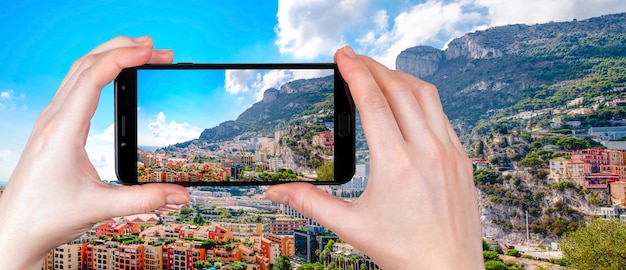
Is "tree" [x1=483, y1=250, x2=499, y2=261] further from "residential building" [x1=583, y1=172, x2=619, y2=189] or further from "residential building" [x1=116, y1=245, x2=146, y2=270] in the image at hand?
"residential building" [x1=116, y1=245, x2=146, y2=270]

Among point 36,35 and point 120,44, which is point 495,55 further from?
point 120,44

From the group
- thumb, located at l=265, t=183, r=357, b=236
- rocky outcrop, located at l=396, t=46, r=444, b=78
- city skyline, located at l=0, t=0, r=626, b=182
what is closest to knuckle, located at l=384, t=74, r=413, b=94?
thumb, located at l=265, t=183, r=357, b=236

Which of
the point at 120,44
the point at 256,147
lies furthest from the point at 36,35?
the point at 120,44

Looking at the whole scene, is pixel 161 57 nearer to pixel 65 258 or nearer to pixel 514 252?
pixel 65 258

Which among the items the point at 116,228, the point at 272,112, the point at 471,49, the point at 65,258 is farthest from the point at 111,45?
the point at 471,49

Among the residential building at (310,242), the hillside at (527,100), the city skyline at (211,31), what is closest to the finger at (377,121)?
the city skyline at (211,31)

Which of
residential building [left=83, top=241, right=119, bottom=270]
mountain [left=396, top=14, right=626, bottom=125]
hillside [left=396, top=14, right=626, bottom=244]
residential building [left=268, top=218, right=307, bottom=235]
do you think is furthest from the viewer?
mountain [left=396, top=14, right=626, bottom=125]
